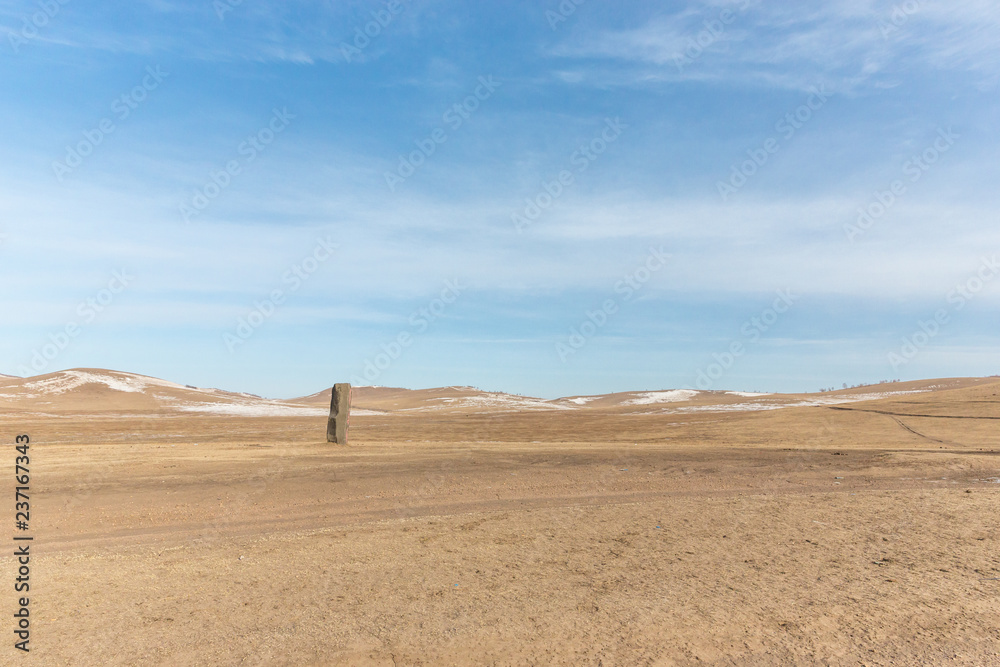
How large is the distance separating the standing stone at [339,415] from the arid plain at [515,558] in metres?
3.83

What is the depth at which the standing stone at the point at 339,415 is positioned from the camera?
69.6 feet

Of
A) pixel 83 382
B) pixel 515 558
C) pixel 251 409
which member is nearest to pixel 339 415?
pixel 515 558

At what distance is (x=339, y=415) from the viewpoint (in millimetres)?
21500

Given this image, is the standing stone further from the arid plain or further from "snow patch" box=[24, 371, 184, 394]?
"snow patch" box=[24, 371, 184, 394]

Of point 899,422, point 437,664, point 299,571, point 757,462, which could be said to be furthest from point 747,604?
point 899,422

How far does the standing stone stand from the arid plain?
3831 mm

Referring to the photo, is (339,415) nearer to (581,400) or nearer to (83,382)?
(83,382)

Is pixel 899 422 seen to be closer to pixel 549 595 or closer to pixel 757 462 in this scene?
pixel 757 462

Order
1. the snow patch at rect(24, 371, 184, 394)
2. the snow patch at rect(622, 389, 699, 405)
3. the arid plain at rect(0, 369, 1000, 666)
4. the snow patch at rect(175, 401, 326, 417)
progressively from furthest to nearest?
the snow patch at rect(622, 389, 699, 405), the snow patch at rect(24, 371, 184, 394), the snow patch at rect(175, 401, 326, 417), the arid plain at rect(0, 369, 1000, 666)

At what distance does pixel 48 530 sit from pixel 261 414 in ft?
136

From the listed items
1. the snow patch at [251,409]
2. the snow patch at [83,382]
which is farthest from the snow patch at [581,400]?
the snow patch at [83,382]

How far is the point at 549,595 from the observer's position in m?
6.29

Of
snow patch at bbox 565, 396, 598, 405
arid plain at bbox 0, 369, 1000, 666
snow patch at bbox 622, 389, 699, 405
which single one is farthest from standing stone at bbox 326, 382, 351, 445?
snow patch at bbox 565, 396, 598, 405

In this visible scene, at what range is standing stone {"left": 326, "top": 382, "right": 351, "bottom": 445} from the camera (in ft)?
69.6
